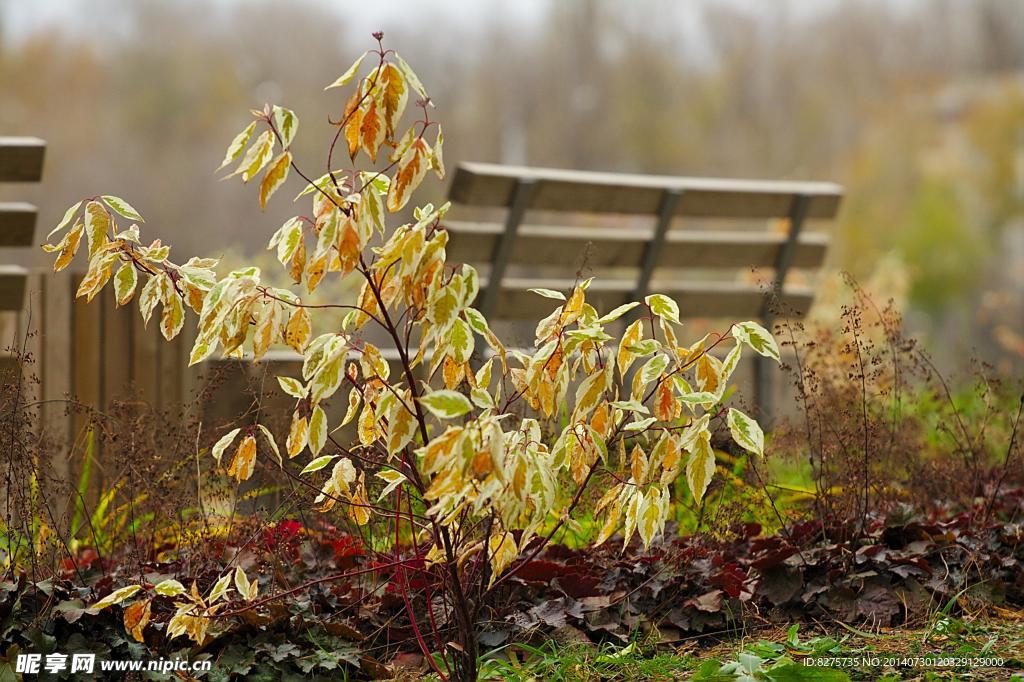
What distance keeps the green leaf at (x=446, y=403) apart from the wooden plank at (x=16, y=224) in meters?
2.60

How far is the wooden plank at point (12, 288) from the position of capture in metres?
3.58

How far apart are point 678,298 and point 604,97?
2018 centimetres

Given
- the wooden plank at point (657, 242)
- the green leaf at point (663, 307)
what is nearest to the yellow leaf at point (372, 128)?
the green leaf at point (663, 307)

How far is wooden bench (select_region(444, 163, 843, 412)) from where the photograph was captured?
4.23m

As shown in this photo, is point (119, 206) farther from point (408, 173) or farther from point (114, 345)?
point (114, 345)

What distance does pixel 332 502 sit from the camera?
6.53 ft

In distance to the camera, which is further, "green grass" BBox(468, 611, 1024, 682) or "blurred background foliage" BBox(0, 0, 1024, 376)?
"blurred background foliage" BBox(0, 0, 1024, 376)

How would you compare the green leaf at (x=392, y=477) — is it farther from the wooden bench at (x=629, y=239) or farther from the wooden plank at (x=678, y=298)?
the wooden plank at (x=678, y=298)

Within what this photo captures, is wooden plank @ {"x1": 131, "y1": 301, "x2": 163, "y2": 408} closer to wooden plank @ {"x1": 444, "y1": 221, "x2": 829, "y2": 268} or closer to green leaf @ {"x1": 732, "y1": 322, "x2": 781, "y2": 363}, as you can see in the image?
wooden plank @ {"x1": 444, "y1": 221, "x2": 829, "y2": 268}

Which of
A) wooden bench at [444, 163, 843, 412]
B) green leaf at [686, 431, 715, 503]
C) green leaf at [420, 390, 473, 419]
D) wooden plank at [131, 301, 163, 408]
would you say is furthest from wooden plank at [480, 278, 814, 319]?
green leaf at [420, 390, 473, 419]

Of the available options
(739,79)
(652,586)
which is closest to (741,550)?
(652,586)

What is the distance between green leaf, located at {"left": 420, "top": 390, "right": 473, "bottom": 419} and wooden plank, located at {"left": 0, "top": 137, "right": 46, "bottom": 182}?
8.63 ft

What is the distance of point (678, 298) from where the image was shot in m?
4.83

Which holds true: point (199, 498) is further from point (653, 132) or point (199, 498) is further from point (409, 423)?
point (653, 132)
